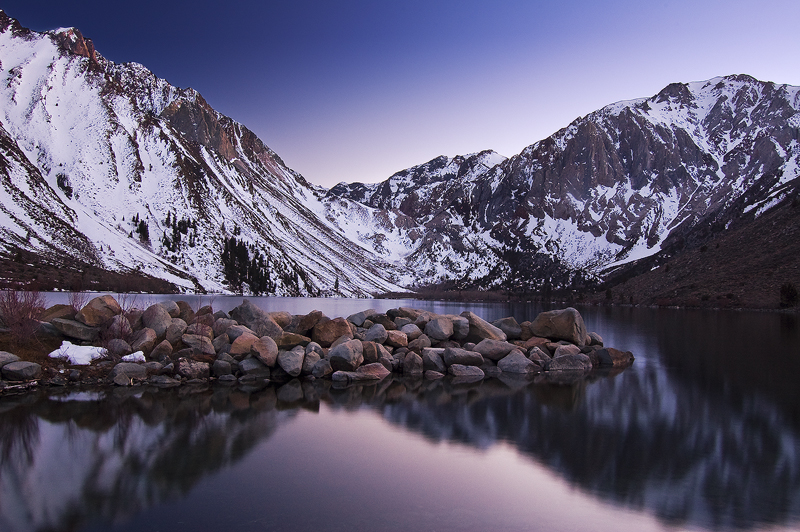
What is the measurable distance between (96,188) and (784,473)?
21244cm

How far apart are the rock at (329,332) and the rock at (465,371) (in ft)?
21.0

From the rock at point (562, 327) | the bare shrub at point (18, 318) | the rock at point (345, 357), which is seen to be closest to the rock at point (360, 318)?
the rock at point (345, 357)

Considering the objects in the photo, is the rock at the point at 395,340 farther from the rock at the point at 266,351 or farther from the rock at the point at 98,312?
the rock at the point at 98,312

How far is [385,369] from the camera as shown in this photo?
89.9 ft

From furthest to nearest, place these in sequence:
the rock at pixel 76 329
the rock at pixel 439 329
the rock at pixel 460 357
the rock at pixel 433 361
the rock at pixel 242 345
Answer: the rock at pixel 439 329 < the rock at pixel 460 357 < the rock at pixel 433 361 < the rock at pixel 242 345 < the rock at pixel 76 329

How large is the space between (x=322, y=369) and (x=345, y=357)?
4.68ft

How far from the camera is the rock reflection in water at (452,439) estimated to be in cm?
1109

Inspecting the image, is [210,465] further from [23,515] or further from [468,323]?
[468,323]

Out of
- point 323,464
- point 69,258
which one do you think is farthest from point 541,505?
point 69,258

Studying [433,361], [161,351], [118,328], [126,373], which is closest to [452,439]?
[433,361]

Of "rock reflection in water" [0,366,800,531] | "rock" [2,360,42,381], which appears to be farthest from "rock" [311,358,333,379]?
"rock" [2,360,42,381]

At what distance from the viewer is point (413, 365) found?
92.1 feet

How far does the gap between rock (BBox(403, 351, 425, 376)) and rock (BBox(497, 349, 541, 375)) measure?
4.85 metres

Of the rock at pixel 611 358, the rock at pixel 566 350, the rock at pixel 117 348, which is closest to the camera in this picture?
the rock at pixel 117 348
